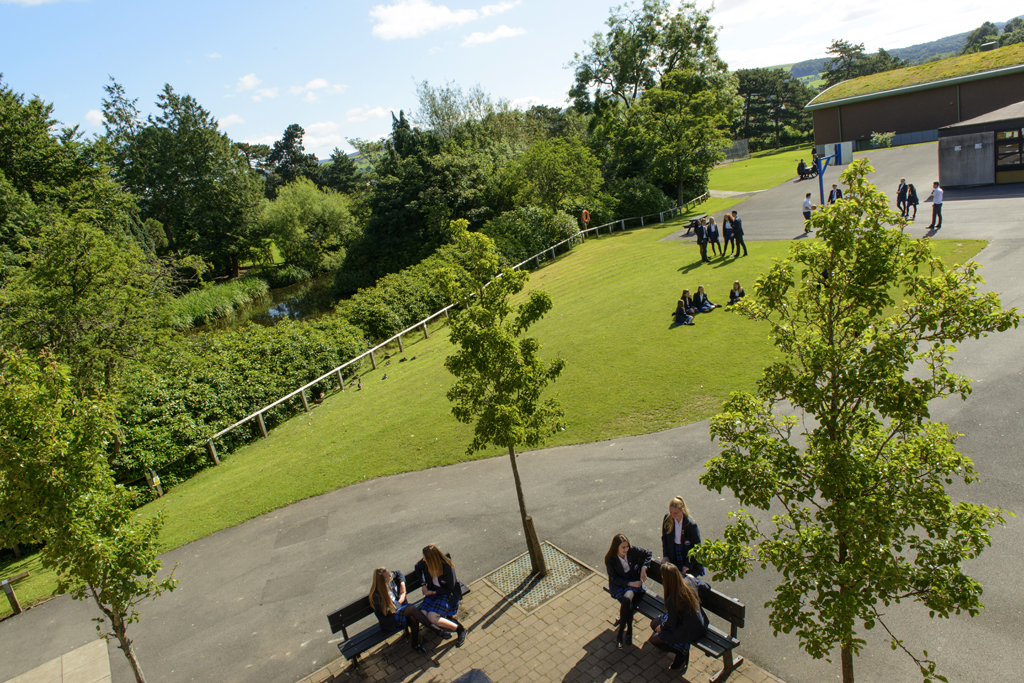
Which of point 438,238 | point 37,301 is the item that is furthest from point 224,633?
point 438,238

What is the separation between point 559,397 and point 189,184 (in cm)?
5293

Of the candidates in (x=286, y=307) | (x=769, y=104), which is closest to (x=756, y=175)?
(x=286, y=307)

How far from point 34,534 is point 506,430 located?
5.58m

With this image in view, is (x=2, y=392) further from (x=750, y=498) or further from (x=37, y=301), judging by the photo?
(x=37, y=301)

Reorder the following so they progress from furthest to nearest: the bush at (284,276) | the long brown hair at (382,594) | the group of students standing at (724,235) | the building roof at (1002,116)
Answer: the bush at (284,276) < the building roof at (1002,116) < the group of students standing at (724,235) < the long brown hair at (382,594)

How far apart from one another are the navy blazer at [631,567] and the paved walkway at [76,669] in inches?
287

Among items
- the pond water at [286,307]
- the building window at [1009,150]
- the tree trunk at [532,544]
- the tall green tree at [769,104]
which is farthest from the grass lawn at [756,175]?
the tree trunk at [532,544]

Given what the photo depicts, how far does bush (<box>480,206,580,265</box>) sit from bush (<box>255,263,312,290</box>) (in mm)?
22890

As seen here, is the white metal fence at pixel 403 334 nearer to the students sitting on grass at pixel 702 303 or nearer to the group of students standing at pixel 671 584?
the group of students standing at pixel 671 584

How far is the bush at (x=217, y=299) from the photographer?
40.8m

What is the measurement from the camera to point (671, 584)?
22.2 ft

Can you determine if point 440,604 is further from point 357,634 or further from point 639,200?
point 639,200

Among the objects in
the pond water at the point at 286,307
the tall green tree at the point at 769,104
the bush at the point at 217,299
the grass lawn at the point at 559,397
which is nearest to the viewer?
the grass lawn at the point at 559,397

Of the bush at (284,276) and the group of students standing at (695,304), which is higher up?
the bush at (284,276)
